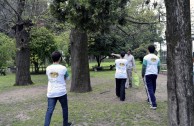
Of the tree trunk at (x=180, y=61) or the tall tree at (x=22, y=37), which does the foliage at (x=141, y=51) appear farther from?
the tree trunk at (x=180, y=61)

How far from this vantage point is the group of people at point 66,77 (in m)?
6.63

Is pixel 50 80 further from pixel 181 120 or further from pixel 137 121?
pixel 181 120

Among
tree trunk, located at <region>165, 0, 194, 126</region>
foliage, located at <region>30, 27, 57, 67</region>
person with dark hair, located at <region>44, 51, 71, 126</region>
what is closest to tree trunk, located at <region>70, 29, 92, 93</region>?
person with dark hair, located at <region>44, 51, 71, 126</region>

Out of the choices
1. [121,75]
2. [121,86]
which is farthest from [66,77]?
[121,86]

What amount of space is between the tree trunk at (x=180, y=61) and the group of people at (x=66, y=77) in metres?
2.48

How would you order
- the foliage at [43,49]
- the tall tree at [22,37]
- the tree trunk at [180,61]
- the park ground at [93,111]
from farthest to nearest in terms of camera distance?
the foliage at [43,49]
the tall tree at [22,37]
the park ground at [93,111]
the tree trunk at [180,61]

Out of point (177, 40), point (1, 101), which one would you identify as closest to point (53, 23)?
point (1, 101)

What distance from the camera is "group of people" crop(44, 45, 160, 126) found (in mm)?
6633

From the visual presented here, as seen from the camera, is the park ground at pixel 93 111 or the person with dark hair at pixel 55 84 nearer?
the person with dark hair at pixel 55 84

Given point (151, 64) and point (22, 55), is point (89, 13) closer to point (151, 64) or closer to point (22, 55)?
point (151, 64)

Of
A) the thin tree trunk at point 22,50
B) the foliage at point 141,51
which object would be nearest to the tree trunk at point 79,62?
the thin tree trunk at point 22,50

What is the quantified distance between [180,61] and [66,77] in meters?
2.70

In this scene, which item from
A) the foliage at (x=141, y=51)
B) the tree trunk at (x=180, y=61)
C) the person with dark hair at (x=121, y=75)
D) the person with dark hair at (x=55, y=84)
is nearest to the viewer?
the tree trunk at (x=180, y=61)

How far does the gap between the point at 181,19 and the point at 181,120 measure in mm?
1765
